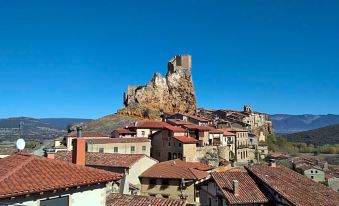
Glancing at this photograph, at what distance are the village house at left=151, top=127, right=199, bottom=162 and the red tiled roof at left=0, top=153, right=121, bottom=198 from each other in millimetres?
50019

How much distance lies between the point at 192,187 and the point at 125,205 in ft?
74.8

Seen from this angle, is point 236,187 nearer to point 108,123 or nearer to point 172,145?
point 172,145

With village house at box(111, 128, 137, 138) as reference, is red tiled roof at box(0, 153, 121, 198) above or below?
below

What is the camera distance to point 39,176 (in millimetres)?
14336

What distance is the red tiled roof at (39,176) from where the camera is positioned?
13.3m

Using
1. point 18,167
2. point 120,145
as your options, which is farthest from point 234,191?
point 120,145

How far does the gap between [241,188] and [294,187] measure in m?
3.64

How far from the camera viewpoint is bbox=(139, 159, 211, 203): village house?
4422cm

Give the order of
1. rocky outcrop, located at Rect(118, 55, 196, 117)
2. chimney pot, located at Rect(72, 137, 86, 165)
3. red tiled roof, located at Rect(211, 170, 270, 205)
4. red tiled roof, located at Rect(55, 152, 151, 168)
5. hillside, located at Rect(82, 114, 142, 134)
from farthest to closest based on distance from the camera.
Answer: rocky outcrop, located at Rect(118, 55, 196, 117) < hillside, located at Rect(82, 114, 142, 134) < red tiled roof, located at Rect(55, 152, 151, 168) < red tiled roof, located at Rect(211, 170, 270, 205) < chimney pot, located at Rect(72, 137, 86, 165)

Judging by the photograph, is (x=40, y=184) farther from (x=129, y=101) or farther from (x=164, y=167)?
(x=129, y=101)

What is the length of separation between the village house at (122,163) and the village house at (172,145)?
747 inches

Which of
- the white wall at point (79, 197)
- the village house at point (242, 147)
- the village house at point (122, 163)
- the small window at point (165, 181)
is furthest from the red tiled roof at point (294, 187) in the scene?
the village house at point (242, 147)

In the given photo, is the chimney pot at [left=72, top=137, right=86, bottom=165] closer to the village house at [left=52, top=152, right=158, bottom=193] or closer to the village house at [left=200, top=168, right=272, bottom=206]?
the village house at [left=200, top=168, right=272, bottom=206]

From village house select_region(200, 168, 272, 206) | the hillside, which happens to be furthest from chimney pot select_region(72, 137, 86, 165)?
the hillside
